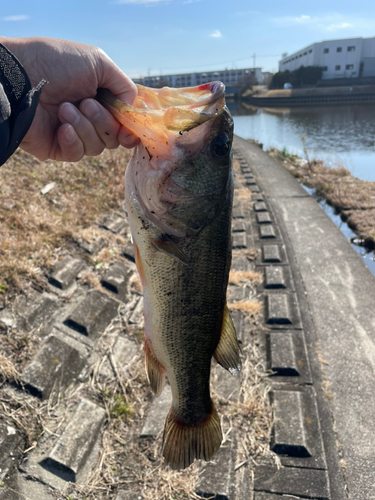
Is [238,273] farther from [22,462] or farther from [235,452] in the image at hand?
[22,462]

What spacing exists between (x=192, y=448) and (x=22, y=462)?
1.44 meters

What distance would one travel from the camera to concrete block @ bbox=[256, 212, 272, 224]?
25.1ft

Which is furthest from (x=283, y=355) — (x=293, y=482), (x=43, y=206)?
(x=43, y=206)

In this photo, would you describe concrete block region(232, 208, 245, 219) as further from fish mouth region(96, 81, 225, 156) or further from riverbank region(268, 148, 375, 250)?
fish mouth region(96, 81, 225, 156)

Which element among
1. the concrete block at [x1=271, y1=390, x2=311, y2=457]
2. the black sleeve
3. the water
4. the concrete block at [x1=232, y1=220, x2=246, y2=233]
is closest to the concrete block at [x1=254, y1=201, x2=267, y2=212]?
the concrete block at [x1=232, y1=220, x2=246, y2=233]

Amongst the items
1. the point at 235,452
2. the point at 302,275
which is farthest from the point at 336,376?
the point at 302,275

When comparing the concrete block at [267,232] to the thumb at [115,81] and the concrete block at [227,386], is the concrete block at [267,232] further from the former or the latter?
the thumb at [115,81]

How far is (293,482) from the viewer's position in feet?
9.78

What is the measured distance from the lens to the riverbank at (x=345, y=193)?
8.55 meters

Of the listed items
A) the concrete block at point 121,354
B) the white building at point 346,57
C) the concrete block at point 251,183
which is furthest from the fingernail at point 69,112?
the white building at point 346,57

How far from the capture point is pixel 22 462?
2729mm

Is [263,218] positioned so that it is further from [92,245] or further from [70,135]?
[70,135]

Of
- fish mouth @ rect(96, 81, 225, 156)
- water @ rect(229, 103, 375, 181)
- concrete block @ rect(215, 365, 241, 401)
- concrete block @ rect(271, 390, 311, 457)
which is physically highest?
fish mouth @ rect(96, 81, 225, 156)

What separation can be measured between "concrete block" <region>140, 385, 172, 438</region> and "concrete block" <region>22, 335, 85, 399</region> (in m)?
0.83
